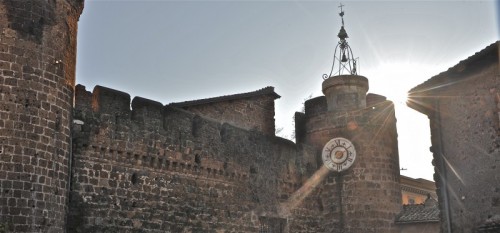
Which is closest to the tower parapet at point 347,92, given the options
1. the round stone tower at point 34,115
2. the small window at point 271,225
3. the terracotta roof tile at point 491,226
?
the small window at point 271,225

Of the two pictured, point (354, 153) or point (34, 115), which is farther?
point (354, 153)

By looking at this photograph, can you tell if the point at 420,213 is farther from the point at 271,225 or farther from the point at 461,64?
the point at 461,64

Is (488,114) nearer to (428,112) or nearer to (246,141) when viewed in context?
(428,112)

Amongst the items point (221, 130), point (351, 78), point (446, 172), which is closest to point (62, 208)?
point (221, 130)

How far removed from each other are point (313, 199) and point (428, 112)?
5.74 metres

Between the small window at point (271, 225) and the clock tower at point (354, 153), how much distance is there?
176cm

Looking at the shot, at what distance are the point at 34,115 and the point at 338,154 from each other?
10.5 meters

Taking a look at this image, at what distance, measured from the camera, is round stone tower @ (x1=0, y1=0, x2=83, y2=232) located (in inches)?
495

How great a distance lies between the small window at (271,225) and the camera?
18.8 meters

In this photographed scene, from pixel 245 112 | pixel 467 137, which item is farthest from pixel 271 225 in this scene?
pixel 467 137

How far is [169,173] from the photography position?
54.4ft

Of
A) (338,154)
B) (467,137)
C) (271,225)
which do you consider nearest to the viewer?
(467,137)

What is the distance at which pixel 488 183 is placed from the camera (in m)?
13.8

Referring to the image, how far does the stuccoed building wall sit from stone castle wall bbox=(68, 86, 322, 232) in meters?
5.44
